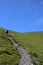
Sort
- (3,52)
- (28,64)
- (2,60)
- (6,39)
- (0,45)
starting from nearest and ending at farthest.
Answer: (28,64)
(2,60)
(3,52)
(0,45)
(6,39)

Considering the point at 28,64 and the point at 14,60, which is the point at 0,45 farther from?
the point at 28,64

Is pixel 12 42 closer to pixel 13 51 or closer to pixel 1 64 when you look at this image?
pixel 13 51

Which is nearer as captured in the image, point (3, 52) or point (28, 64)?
point (28, 64)

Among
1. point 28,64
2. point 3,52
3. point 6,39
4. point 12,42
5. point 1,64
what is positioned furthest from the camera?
point 6,39

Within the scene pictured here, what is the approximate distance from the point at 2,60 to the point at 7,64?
3372 mm

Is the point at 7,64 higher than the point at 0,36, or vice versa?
the point at 0,36

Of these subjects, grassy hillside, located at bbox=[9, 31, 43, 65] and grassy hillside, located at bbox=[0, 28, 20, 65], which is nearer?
grassy hillside, located at bbox=[0, 28, 20, 65]

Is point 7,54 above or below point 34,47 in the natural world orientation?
below

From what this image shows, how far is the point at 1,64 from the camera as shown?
3922 cm

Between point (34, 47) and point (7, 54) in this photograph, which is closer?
point (7, 54)

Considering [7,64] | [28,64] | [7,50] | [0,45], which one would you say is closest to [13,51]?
[7,50]

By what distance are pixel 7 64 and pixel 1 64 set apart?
1173mm

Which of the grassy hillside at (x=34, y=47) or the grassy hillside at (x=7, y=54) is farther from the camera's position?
the grassy hillside at (x=34, y=47)

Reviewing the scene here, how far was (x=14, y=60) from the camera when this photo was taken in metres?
43.3
